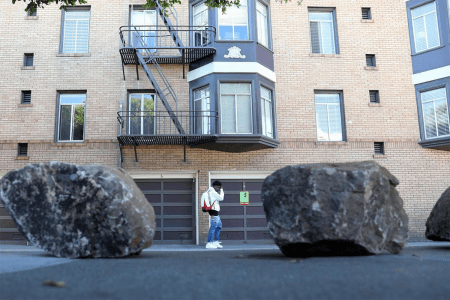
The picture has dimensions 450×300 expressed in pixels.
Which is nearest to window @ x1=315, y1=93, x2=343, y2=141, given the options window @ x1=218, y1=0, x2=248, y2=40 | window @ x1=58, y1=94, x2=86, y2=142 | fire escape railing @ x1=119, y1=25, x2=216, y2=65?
window @ x1=218, y1=0, x2=248, y2=40

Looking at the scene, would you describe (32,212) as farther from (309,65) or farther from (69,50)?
(309,65)

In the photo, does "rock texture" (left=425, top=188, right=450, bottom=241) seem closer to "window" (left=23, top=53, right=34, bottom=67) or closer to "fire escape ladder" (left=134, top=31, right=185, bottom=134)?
"fire escape ladder" (left=134, top=31, right=185, bottom=134)

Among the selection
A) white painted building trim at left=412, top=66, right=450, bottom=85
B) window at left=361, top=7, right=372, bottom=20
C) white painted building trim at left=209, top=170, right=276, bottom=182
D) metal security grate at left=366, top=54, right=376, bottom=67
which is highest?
window at left=361, top=7, right=372, bottom=20

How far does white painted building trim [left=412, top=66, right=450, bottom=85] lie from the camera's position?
14195 millimetres

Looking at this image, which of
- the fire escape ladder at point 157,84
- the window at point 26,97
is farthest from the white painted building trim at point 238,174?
the window at point 26,97

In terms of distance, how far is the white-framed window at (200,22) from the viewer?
571 inches

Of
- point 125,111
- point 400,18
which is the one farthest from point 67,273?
point 400,18

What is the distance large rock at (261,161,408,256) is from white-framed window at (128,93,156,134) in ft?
27.2

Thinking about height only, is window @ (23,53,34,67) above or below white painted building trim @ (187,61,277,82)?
above

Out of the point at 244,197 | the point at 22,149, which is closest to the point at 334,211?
the point at 244,197

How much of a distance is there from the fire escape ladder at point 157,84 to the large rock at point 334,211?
7.05m

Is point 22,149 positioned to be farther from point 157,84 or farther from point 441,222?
point 441,222

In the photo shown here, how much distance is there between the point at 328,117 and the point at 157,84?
6864 mm

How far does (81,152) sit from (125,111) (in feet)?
7.78
